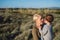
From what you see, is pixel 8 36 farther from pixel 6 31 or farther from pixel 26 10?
pixel 26 10

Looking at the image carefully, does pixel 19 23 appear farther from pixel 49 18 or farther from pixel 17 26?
pixel 49 18

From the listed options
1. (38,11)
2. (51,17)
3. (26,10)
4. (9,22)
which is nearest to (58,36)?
(51,17)

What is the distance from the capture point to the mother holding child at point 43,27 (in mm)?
1458

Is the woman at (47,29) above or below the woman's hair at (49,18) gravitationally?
below

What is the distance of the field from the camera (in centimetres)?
145

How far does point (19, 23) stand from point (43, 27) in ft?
0.86

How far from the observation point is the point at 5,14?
4.85 feet

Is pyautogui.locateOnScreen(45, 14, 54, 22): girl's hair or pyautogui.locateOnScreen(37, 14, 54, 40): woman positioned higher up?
pyautogui.locateOnScreen(45, 14, 54, 22): girl's hair

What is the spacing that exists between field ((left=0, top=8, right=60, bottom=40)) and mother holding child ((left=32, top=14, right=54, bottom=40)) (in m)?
0.04

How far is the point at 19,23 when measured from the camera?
1.47 m

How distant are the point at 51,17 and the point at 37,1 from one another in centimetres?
23

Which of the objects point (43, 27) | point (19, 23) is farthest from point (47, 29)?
point (19, 23)

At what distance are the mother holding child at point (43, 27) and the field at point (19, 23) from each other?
0.14 feet

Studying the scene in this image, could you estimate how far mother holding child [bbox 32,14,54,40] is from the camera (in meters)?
1.46
